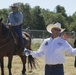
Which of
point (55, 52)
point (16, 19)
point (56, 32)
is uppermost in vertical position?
point (16, 19)

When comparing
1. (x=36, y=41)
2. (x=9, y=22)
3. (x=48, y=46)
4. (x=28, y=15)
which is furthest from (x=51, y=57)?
(x=28, y=15)

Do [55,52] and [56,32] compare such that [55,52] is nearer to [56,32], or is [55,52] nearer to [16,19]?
[56,32]

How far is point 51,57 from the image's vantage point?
640 centimetres

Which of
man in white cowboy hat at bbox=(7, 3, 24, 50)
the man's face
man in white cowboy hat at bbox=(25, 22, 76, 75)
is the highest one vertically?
man in white cowboy hat at bbox=(7, 3, 24, 50)

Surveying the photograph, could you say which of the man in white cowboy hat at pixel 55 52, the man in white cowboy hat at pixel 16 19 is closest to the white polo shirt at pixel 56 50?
the man in white cowboy hat at pixel 55 52

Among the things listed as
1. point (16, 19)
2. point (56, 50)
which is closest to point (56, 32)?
point (56, 50)

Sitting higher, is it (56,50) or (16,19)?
(16,19)

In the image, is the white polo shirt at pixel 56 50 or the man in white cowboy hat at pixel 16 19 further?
the man in white cowboy hat at pixel 16 19

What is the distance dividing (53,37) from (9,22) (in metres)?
6.29

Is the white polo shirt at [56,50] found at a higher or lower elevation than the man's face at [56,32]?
lower

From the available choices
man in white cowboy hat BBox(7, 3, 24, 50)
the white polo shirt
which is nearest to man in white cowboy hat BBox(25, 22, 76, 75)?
the white polo shirt

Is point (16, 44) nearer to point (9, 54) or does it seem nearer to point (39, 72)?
point (9, 54)

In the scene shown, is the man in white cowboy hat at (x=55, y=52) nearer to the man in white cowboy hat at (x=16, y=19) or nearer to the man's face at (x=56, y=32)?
the man's face at (x=56, y=32)

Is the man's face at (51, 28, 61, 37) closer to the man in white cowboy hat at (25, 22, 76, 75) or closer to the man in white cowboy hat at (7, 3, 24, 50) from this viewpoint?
the man in white cowboy hat at (25, 22, 76, 75)
